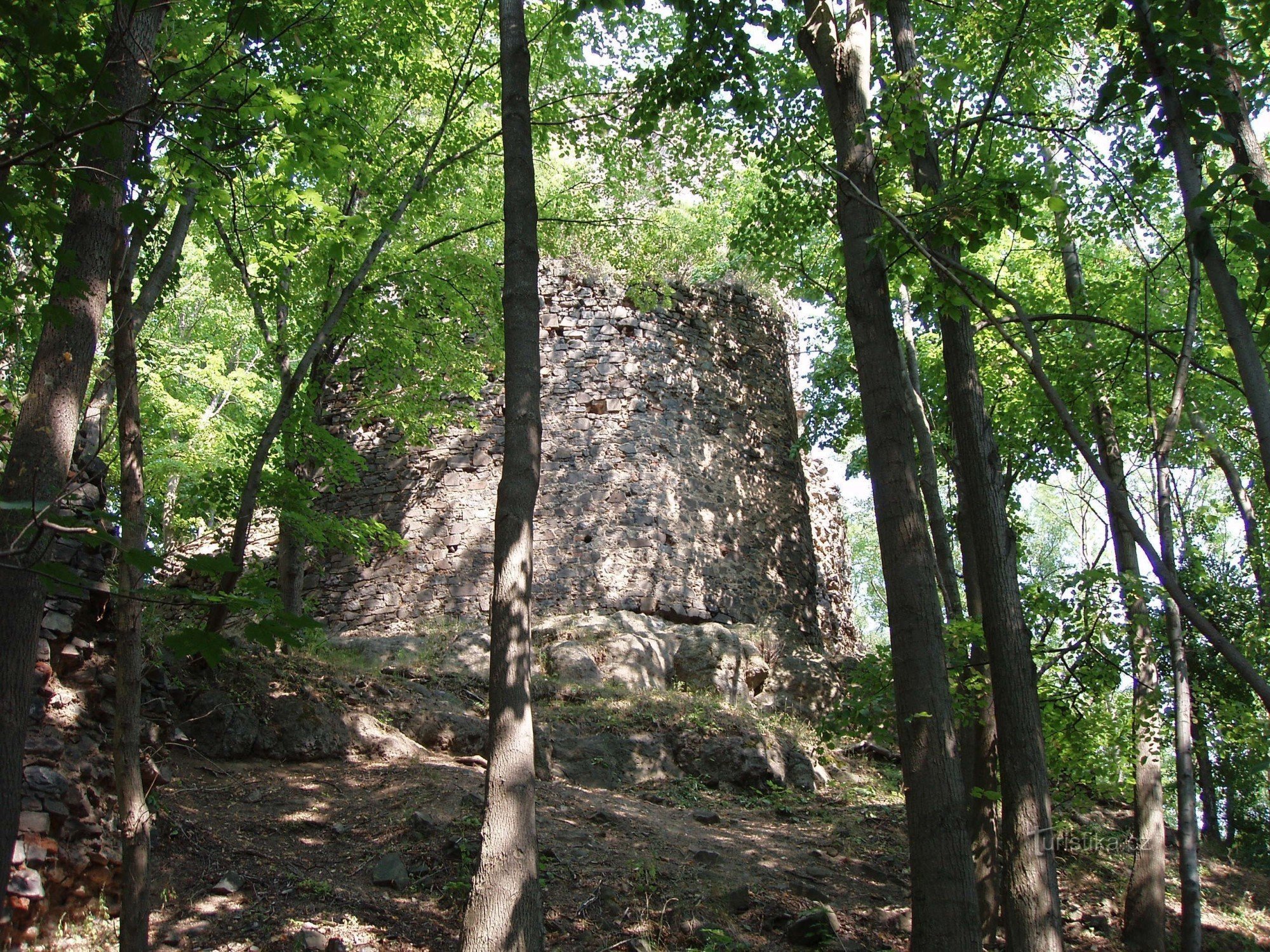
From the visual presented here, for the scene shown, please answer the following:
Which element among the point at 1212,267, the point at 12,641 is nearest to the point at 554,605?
the point at 12,641

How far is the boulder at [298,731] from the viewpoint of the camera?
23.3 ft

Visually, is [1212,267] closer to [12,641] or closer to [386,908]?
[12,641]

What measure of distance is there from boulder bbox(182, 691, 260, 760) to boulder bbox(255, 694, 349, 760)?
0.38 feet

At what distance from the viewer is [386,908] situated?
501cm

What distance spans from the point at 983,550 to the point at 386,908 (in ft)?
13.2

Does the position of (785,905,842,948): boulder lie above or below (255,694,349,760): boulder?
below

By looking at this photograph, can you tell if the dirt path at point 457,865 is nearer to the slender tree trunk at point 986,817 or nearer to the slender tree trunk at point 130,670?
the slender tree trunk at point 986,817

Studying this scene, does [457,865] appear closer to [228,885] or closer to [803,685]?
[228,885]

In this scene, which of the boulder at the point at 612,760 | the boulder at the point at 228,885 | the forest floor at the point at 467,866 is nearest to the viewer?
the forest floor at the point at 467,866

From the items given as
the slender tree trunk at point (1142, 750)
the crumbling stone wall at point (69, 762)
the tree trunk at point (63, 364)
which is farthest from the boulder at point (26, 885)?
the slender tree trunk at point (1142, 750)

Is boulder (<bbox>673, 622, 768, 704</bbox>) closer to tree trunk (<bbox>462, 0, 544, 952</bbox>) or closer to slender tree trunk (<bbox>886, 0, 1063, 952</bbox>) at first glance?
slender tree trunk (<bbox>886, 0, 1063, 952</bbox>)

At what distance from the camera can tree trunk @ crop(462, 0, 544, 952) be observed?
4070 millimetres

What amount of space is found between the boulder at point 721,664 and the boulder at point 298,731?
4.53 metres

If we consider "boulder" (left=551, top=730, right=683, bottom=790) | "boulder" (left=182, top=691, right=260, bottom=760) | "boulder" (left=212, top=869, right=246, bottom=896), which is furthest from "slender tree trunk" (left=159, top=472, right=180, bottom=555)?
"boulder" (left=551, top=730, right=683, bottom=790)
